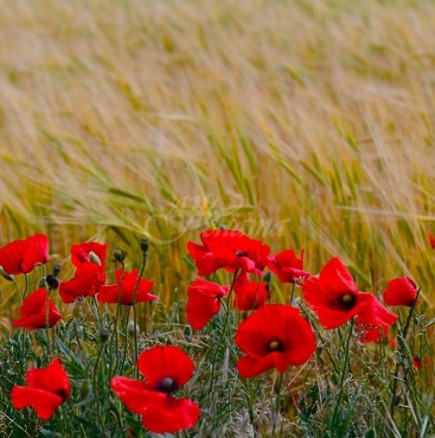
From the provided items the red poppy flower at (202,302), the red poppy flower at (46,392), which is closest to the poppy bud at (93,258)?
the red poppy flower at (202,302)

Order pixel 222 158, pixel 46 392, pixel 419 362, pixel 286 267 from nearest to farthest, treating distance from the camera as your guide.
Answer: pixel 46 392
pixel 286 267
pixel 419 362
pixel 222 158

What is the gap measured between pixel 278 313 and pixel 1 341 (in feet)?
1.67

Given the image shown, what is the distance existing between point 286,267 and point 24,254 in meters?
0.34

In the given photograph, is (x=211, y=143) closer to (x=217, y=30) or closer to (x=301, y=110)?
(x=301, y=110)

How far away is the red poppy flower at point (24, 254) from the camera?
1.30m

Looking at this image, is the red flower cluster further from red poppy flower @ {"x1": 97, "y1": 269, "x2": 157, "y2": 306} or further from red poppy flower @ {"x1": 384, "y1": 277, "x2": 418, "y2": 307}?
red poppy flower @ {"x1": 384, "y1": 277, "x2": 418, "y2": 307}

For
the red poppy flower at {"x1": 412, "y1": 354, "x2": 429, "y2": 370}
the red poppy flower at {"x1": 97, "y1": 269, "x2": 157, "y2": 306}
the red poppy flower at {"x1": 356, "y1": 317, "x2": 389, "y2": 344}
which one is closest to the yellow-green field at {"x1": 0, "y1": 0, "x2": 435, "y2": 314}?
the red poppy flower at {"x1": 412, "y1": 354, "x2": 429, "y2": 370}

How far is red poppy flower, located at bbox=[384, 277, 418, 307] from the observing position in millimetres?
1254

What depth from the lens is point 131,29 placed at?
13.0 feet

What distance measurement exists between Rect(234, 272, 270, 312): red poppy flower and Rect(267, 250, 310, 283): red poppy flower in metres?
0.03

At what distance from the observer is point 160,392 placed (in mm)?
1030

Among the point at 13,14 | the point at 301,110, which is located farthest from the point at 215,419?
the point at 13,14

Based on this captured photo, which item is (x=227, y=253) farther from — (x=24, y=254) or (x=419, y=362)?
(x=419, y=362)

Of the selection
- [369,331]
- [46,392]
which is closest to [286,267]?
[369,331]
